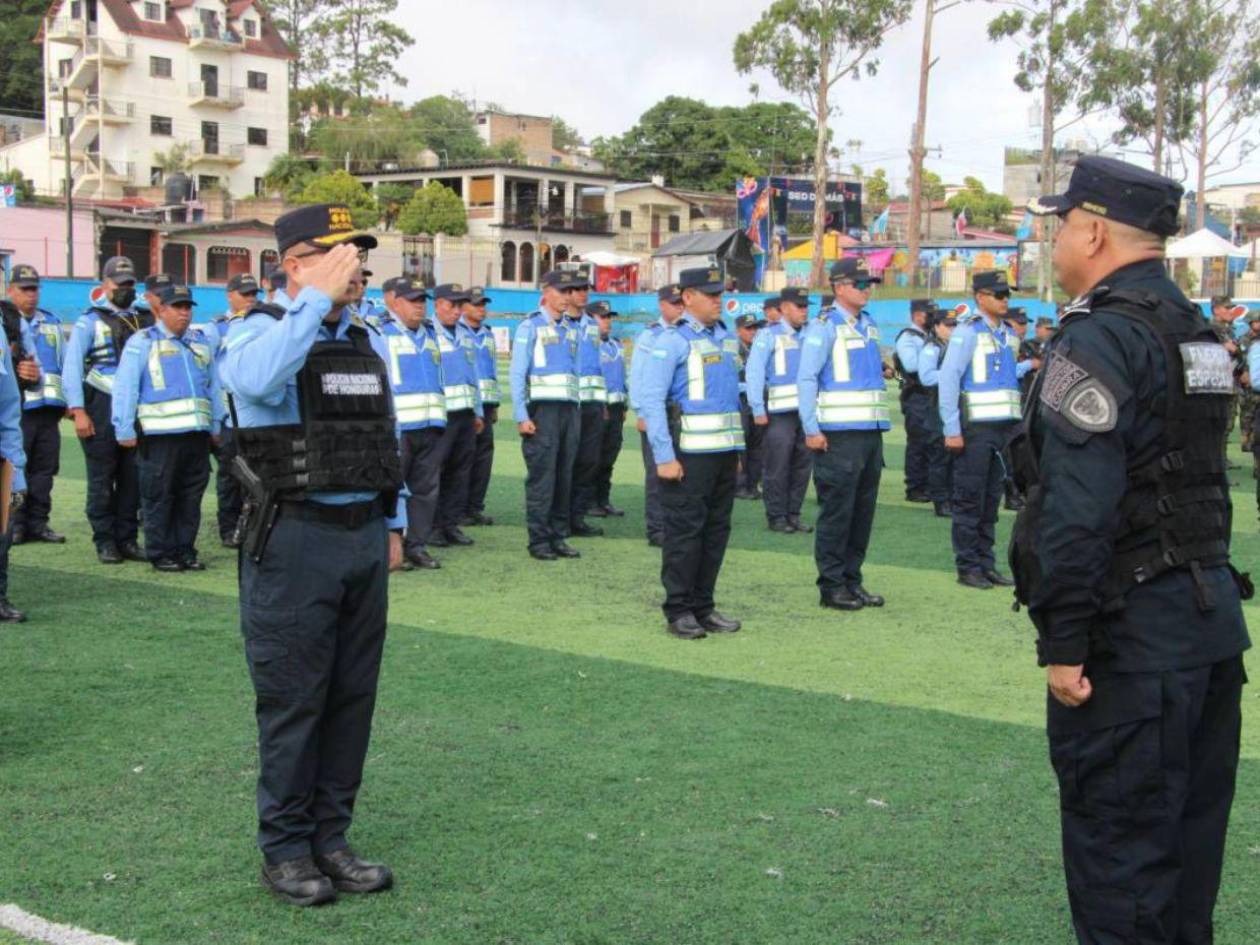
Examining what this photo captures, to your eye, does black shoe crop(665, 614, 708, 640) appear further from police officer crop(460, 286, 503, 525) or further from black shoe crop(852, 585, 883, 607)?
police officer crop(460, 286, 503, 525)

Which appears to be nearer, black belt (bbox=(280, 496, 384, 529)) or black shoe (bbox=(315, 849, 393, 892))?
black belt (bbox=(280, 496, 384, 529))

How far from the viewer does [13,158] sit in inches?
2589

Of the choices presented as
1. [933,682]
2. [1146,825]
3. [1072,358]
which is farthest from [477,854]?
[933,682]

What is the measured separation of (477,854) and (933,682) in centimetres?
304

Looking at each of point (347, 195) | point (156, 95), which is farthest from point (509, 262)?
point (156, 95)

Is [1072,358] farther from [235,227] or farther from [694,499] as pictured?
[235,227]

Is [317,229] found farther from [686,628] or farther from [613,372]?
[613,372]

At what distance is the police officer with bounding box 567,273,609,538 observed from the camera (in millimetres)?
11383

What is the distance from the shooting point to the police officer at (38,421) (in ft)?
33.9

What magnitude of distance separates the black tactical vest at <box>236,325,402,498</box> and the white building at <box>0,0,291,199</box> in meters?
63.2

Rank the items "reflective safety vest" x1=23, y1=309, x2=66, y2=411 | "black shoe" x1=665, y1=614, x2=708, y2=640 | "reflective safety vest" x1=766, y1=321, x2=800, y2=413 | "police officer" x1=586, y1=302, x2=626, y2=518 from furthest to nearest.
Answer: "police officer" x1=586, y1=302, x2=626, y2=518 → "reflective safety vest" x1=766, y1=321, x2=800, y2=413 → "reflective safety vest" x1=23, y1=309, x2=66, y2=411 → "black shoe" x1=665, y1=614, x2=708, y2=640

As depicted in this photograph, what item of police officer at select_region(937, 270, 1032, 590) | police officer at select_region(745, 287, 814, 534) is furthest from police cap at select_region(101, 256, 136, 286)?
police officer at select_region(937, 270, 1032, 590)

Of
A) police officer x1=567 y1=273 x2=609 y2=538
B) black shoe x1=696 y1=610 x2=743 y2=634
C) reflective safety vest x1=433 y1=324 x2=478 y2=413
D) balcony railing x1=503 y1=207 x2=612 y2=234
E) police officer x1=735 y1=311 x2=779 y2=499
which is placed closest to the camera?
black shoe x1=696 y1=610 x2=743 y2=634

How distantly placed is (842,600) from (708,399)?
170cm
